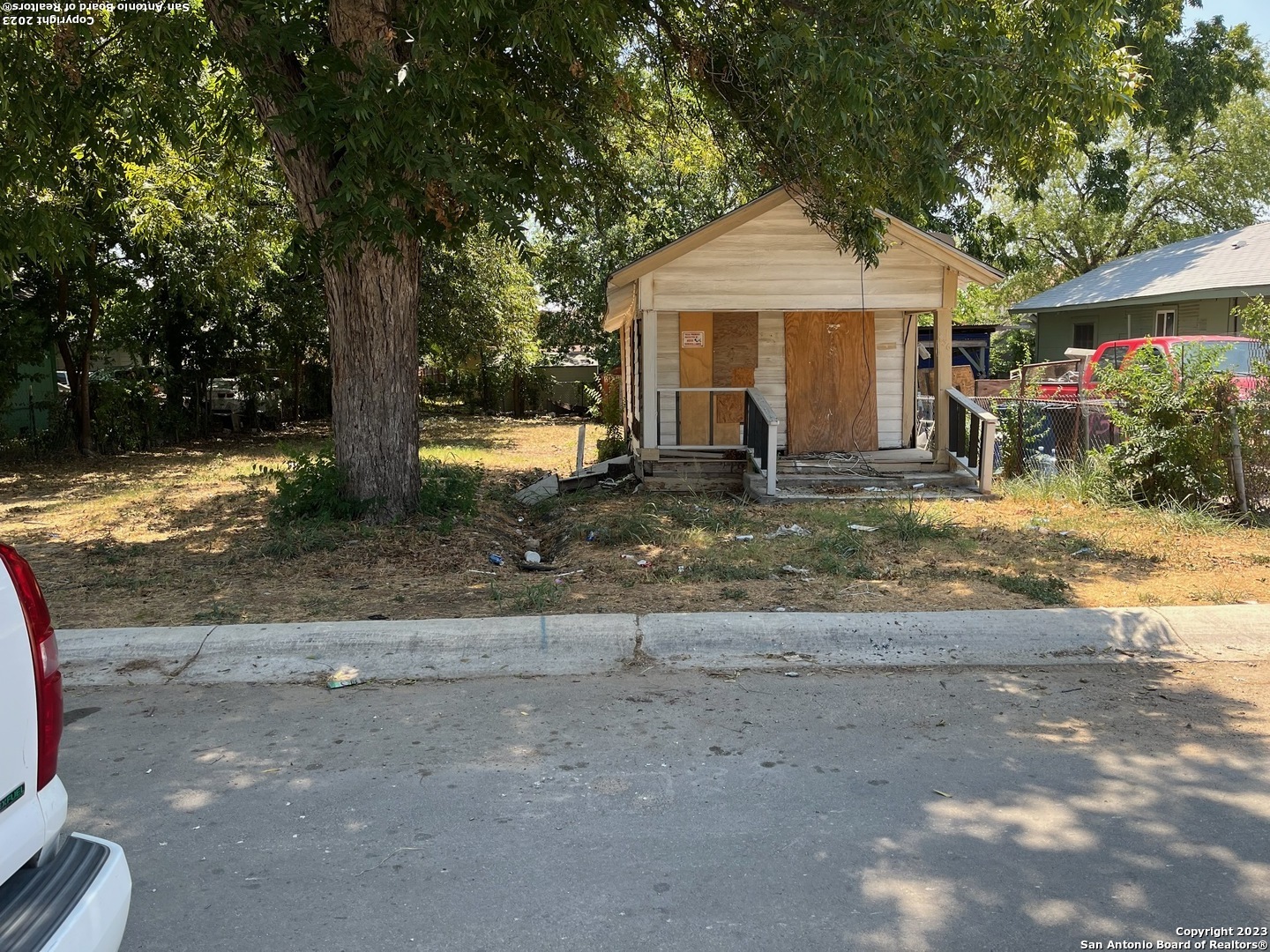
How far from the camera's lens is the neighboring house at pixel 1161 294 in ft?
67.6

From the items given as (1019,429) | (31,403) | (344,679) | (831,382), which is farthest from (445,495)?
(31,403)

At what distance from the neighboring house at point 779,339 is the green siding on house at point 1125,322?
6932 mm

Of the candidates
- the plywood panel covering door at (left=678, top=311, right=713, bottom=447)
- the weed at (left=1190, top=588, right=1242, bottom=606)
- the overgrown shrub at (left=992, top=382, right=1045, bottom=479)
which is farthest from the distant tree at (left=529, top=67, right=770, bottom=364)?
the weed at (left=1190, top=588, right=1242, bottom=606)

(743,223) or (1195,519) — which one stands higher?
(743,223)

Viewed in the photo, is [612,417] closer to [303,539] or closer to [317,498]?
[317,498]

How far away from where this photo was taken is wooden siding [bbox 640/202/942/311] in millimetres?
13070

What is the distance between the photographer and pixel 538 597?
7.05m

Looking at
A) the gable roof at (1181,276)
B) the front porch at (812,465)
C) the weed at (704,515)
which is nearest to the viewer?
the weed at (704,515)

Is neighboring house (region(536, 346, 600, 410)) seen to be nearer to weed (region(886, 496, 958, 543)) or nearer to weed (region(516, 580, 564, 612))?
weed (region(886, 496, 958, 543))

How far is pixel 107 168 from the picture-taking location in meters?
9.52

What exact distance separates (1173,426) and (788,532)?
3965 mm

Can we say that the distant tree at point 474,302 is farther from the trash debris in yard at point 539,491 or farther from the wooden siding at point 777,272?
the wooden siding at point 777,272

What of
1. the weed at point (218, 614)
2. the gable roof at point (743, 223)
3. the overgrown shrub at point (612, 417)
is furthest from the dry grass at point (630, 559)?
the overgrown shrub at point (612, 417)

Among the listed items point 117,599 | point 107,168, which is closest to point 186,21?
point 107,168
